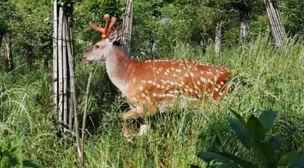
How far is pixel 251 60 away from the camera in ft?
29.6

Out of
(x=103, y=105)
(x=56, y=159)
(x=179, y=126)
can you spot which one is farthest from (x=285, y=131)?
(x=103, y=105)

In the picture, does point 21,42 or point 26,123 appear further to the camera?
point 21,42

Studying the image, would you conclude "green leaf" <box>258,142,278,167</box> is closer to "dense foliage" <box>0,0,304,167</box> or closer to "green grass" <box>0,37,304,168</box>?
"dense foliage" <box>0,0,304,167</box>

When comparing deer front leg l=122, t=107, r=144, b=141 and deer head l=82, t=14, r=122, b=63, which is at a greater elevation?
deer head l=82, t=14, r=122, b=63

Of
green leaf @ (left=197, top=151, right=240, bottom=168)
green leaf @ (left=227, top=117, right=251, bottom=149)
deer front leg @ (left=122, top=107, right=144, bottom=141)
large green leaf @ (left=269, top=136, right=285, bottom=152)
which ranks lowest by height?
deer front leg @ (left=122, top=107, right=144, bottom=141)

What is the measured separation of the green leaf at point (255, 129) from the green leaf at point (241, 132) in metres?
0.02

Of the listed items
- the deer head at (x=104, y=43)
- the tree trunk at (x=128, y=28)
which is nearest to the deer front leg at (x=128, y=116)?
the deer head at (x=104, y=43)

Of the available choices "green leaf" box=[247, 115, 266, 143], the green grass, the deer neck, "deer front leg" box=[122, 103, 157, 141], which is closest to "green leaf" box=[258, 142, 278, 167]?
"green leaf" box=[247, 115, 266, 143]

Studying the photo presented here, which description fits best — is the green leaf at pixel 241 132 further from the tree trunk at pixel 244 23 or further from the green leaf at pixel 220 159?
the tree trunk at pixel 244 23

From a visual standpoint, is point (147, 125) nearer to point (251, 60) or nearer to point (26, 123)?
point (26, 123)

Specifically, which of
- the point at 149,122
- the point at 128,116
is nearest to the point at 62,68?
the point at 128,116

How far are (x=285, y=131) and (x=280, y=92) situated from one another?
1.40 meters

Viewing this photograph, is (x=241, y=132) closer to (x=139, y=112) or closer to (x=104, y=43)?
(x=139, y=112)

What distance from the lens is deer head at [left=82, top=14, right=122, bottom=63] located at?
820 cm
